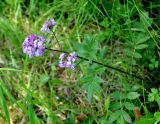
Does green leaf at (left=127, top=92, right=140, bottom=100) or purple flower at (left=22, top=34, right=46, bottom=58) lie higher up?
purple flower at (left=22, top=34, right=46, bottom=58)

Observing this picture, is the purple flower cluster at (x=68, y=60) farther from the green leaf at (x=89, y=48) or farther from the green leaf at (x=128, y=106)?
the green leaf at (x=128, y=106)

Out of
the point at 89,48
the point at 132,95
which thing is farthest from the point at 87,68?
the point at 132,95

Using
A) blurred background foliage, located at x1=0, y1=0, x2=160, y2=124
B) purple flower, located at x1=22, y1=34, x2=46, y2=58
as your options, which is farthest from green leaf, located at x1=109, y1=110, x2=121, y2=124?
purple flower, located at x1=22, y1=34, x2=46, y2=58

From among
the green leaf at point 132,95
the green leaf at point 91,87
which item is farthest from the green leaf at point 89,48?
the green leaf at point 132,95

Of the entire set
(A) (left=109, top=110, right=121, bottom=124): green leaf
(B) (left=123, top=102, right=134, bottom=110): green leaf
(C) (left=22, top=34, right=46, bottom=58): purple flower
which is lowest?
(A) (left=109, top=110, right=121, bottom=124): green leaf

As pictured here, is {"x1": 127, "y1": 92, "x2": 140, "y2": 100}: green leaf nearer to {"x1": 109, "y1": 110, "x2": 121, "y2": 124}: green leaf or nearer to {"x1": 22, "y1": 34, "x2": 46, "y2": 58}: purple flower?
{"x1": 109, "y1": 110, "x2": 121, "y2": 124}: green leaf

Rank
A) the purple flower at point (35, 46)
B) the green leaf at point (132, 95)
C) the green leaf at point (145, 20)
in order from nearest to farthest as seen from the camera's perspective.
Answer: the purple flower at point (35, 46) → the green leaf at point (132, 95) → the green leaf at point (145, 20)

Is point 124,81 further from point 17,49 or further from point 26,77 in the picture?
point 17,49

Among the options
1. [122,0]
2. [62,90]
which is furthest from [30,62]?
[122,0]
